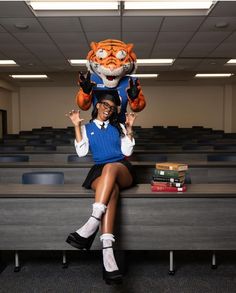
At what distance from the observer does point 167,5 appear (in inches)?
189

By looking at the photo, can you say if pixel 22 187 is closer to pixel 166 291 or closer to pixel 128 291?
pixel 128 291

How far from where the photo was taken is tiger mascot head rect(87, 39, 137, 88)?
9.36 feet

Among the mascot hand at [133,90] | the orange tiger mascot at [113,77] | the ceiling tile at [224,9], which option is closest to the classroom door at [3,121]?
the ceiling tile at [224,9]

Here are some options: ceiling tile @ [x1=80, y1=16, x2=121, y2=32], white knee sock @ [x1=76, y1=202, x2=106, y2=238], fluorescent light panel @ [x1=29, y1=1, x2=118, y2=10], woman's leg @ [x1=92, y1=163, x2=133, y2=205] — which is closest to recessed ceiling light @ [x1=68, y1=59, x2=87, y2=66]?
ceiling tile @ [x1=80, y1=16, x2=121, y2=32]

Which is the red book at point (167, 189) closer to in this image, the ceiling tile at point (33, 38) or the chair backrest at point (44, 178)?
the chair backrest at point (44, 178)

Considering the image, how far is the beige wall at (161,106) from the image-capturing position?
14.1 meters

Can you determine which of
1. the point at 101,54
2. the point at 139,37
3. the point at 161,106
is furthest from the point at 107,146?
the point at 161,106

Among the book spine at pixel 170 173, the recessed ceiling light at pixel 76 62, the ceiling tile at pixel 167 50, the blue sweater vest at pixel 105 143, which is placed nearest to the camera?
the book spine at pixel 170 173

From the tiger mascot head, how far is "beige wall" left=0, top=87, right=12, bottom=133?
36.2ft

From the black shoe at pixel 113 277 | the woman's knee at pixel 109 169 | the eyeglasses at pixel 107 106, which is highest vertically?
the eyeglasses at pixel 107 106

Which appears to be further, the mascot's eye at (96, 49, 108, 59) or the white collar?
the mascot's eye at (96, 49, 108, 59)

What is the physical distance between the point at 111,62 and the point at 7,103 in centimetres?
1193

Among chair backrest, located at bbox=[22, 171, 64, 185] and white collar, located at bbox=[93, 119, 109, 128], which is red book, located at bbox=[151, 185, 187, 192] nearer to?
white collar, located at bbox=[93, 119, 109, 128]

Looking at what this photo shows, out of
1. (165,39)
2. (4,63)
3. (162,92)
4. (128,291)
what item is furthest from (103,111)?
(162,92)
